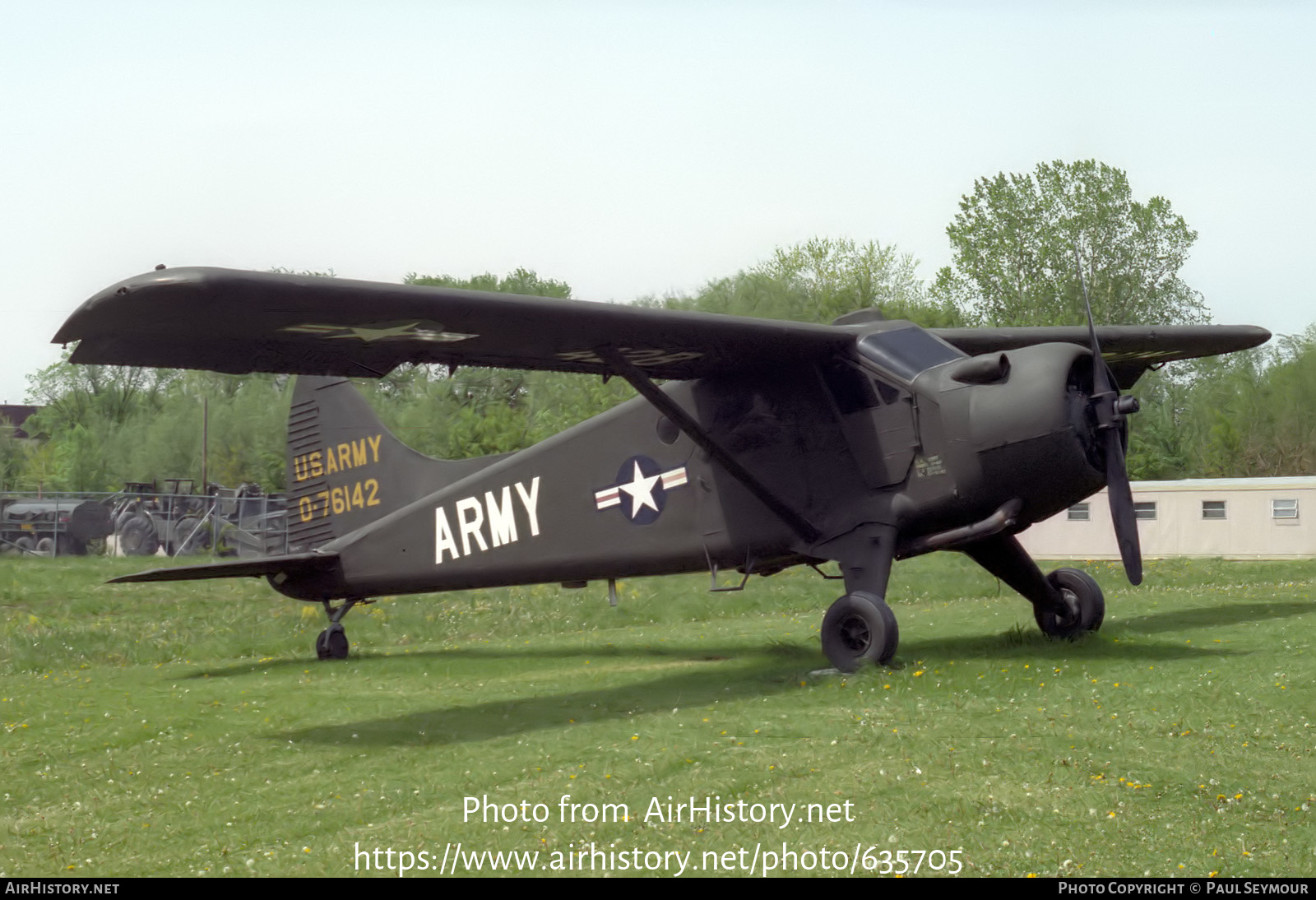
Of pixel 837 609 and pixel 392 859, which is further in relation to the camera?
pixel 837 609

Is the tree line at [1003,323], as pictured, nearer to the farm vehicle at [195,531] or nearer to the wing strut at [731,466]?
the farm vehicle at [195,531]

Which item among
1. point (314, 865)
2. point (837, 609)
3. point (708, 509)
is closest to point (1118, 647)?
point (837, 609)

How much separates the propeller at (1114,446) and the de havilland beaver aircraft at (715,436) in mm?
20

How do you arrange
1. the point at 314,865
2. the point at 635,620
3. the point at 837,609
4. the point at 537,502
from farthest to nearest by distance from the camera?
the point at 635,620
the point at 537,502
the point at 837,609
the point at 314,865

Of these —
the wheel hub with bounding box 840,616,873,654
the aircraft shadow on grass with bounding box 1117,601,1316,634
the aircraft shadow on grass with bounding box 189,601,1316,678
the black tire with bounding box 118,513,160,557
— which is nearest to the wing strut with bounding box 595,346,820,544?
the wheel hub with bounding box 840,616,873,654

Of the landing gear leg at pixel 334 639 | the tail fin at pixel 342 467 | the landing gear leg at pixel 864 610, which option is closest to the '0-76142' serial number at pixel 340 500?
the tail fin at pixel 342 467

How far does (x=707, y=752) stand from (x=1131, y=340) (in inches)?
366

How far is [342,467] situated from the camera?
1541cm

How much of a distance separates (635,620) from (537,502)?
651cm

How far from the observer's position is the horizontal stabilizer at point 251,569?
12591 millimetres

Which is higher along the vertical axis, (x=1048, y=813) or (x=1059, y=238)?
(x=1059, y=238)

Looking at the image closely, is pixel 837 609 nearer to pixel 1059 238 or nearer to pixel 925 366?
pixel 925 366

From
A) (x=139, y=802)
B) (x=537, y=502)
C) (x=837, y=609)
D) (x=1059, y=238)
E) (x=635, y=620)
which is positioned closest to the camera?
(x=139, y=802)

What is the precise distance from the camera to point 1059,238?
201ft
